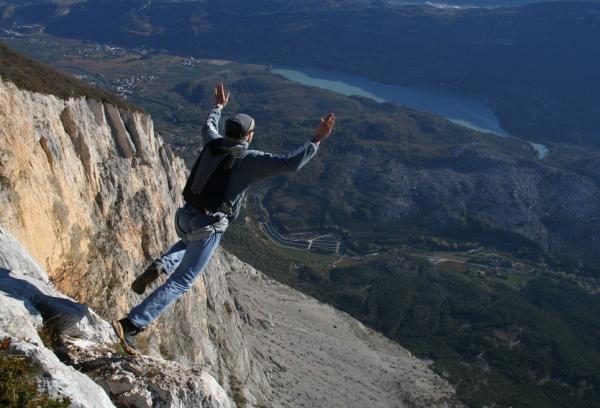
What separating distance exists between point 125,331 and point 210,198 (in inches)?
82.9

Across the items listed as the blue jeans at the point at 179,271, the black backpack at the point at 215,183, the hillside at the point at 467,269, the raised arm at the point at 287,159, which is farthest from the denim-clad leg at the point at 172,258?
the hillside at the point at 467,269

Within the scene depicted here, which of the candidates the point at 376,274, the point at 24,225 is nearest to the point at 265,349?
the point at 24,225

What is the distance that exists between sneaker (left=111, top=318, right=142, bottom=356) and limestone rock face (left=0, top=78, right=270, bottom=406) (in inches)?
82.5

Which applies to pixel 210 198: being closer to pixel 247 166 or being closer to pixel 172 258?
pixel 247 166

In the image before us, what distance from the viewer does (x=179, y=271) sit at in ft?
27.5

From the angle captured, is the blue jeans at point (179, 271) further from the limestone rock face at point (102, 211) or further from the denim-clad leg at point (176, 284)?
the limestone rock face at point (102, 211)

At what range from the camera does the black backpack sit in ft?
26.0

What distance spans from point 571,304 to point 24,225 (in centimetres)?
14866

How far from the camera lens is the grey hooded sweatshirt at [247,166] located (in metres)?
7.51

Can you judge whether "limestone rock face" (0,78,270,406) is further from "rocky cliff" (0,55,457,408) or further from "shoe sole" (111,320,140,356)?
"shoe sole" (111,320,140,356)

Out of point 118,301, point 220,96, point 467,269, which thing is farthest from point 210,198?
point 467,269

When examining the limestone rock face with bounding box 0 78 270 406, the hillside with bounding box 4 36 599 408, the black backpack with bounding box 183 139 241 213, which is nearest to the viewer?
the black backpack with bounding box 183 139 241 213

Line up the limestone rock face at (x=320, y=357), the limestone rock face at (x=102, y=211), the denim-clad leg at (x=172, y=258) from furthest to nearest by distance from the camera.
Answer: the limestone rock face at (x=320, y=357)
the limestone rock face at (x=102, y=211)
the denim-clad leg at (x=172, y=258)

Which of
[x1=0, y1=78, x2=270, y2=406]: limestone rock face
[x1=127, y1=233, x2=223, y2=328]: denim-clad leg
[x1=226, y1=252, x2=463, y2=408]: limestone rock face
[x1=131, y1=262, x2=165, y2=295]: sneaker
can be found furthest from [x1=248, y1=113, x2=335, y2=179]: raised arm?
[x1=226, y1=252, x2=463, y2=408]: limestone rock face
